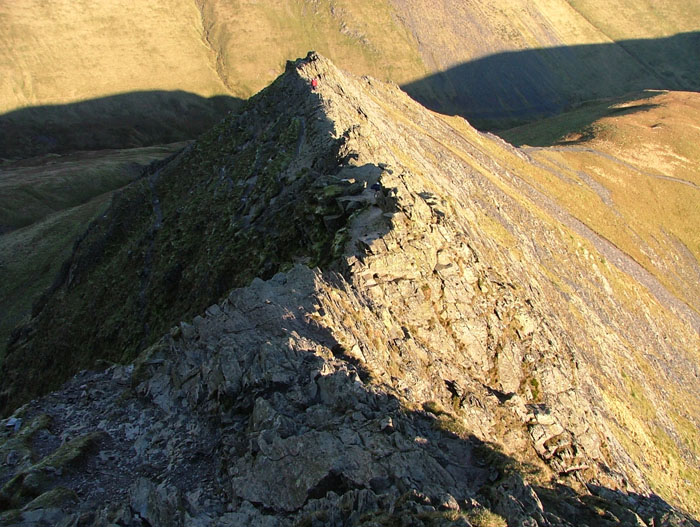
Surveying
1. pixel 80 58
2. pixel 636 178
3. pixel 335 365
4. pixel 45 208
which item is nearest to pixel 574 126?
pixel 636 178

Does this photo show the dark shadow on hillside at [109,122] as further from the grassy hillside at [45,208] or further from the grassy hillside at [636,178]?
the grassy hillside at [636,178]

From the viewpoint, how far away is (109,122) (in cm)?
15950

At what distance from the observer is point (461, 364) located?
20.9 meters

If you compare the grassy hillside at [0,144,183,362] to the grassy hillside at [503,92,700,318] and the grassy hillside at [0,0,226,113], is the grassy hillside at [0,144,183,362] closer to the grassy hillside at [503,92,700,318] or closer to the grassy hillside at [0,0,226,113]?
the grassy hillside at [0,0,226,113]

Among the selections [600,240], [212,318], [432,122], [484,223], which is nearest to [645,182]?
[600,240]

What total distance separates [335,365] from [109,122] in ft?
549

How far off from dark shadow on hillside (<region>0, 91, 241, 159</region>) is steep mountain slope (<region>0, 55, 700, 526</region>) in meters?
118

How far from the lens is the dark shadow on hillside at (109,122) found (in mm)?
145375

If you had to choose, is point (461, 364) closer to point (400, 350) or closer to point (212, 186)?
point (400, 350)

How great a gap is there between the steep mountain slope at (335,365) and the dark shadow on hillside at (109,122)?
11826cm

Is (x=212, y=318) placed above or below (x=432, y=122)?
below

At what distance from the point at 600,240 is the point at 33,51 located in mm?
189617

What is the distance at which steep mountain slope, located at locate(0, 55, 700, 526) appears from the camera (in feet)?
42.9

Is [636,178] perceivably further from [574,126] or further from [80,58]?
[80,58]
